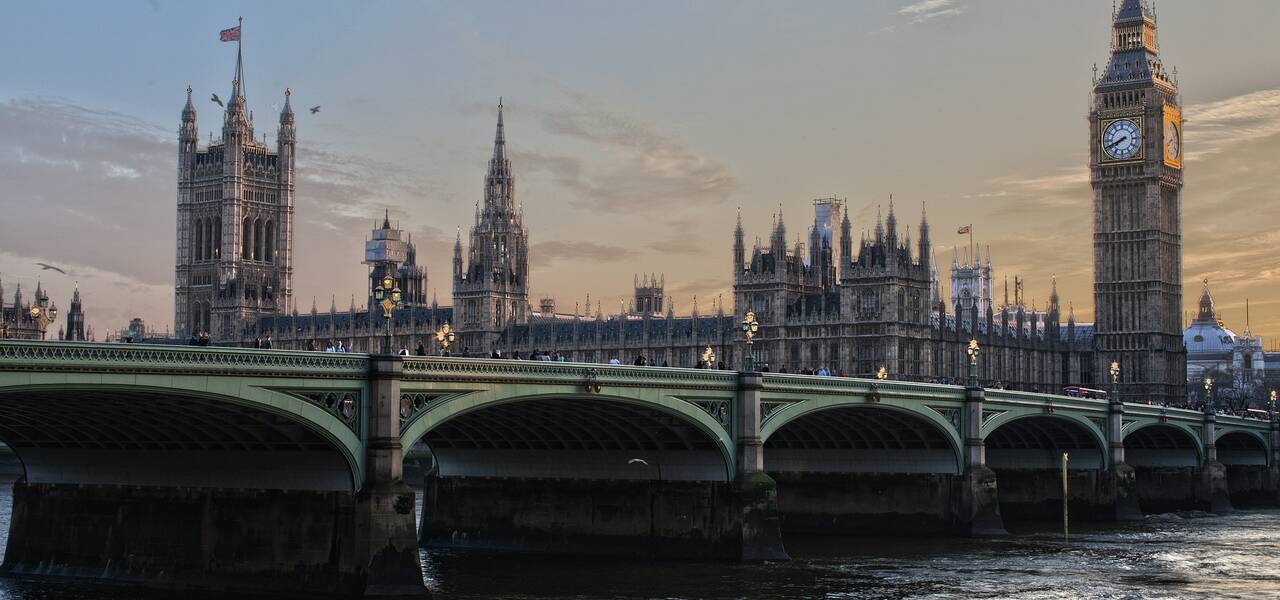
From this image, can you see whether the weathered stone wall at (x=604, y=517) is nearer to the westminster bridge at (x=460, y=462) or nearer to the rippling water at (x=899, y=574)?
the westminster bridge at (x=460, y=462)

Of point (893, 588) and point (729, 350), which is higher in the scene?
point (729, 350)

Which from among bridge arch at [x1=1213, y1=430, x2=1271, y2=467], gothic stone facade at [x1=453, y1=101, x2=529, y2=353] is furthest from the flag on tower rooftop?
bridge arch at [x1=1213, y1=430, x2=1271, y2=467]

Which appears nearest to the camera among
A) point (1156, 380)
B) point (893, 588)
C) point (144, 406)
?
point (144, 406)

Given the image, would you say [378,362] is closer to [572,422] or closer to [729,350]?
[572,422]

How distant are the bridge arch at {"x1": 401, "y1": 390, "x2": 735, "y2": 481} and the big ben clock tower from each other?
107 m

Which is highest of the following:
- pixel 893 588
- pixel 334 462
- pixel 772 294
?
pixel 772 294

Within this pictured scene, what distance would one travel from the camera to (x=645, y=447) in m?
71.6

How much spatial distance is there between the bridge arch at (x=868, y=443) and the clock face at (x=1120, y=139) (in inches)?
3619

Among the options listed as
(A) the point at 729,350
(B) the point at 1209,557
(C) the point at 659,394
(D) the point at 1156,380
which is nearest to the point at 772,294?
(A) the point at 729,350

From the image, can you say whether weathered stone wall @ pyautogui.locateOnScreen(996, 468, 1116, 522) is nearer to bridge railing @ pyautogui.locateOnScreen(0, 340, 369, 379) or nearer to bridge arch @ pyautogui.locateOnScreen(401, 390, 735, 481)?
bridge arch @ pyautogui.locateOnScreen(401, 390, 735, 481)

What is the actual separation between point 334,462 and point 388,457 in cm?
248

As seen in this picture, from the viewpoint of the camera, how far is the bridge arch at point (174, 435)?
157ft

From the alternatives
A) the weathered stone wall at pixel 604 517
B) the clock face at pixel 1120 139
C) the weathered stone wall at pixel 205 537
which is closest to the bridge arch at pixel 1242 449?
the clock face at pixel 1120 139

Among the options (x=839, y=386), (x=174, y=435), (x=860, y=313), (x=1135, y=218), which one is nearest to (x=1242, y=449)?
(x=860, y=313)
